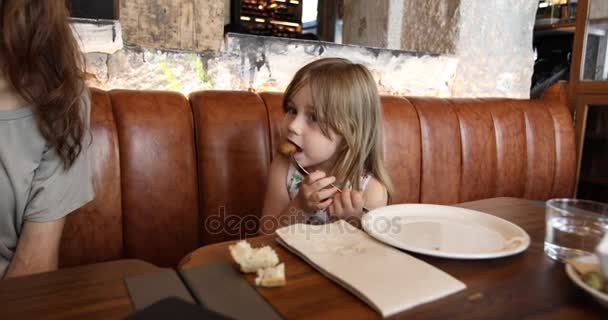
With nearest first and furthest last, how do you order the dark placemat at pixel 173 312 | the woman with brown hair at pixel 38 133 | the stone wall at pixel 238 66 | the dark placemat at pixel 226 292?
the dark placemat at pixel 173 312
the dark placemat at pixel 226 292
the woman with brown hair at pixel 38 133
the stone wall at pixel 238 66

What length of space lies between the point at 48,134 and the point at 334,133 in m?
0.70

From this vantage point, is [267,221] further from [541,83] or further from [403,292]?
[541,83]

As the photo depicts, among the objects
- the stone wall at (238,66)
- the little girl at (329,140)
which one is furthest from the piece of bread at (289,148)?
the stone wall at (238,66)

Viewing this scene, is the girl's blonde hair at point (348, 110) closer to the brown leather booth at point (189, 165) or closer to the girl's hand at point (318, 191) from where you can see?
the girl's hand at point (318, 191)

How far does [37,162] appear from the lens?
0.94 m

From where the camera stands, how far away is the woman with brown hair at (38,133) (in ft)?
2.80

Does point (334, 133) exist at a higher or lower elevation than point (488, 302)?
higher

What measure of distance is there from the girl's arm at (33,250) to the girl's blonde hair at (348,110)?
70cm

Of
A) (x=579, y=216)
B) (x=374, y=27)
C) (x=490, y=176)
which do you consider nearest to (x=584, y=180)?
(x=490, y=176)

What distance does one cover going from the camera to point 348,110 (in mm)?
1200

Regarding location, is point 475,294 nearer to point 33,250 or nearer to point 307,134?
point 307,134

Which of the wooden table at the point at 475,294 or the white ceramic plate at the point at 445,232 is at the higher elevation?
the white ceramic plate at the point at 445,232

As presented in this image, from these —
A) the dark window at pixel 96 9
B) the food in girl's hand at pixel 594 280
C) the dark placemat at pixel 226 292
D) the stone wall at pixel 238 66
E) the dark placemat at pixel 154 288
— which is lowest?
the dark placemat at pixel 154 288

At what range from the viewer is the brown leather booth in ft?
4.21
